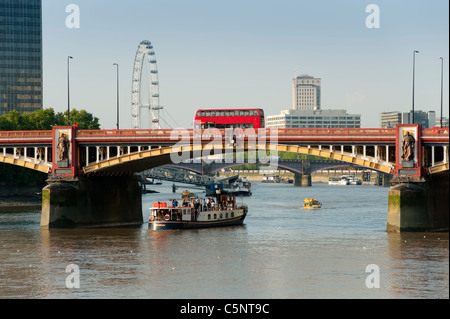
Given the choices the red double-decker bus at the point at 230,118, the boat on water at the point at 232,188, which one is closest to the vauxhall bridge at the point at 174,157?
the red double-decker bus at the point at 230,118

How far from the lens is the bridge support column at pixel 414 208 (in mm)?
73562

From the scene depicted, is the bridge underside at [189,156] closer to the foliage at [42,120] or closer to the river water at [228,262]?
the river water at [228,262]

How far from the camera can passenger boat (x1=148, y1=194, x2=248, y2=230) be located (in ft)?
273

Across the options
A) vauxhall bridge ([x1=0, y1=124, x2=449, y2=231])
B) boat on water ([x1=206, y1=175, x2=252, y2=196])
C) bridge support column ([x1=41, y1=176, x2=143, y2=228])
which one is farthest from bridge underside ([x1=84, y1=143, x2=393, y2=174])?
boat on water ([x1=206, y1=175, x2=252, y2=196])

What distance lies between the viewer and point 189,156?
9119 cm

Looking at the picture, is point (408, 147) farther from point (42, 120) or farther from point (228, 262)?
point (42, 120)

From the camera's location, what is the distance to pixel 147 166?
318 ft

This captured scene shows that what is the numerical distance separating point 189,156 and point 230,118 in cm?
680

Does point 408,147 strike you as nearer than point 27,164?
Yes

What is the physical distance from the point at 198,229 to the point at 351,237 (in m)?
17.3

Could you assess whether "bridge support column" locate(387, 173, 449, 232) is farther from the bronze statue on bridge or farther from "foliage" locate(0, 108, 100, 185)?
"foliage" locate(0, 108, 100, 185)

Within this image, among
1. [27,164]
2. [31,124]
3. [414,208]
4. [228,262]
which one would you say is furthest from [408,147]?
[31,124]

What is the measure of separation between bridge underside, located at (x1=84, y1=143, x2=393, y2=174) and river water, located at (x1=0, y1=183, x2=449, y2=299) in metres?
6.36
